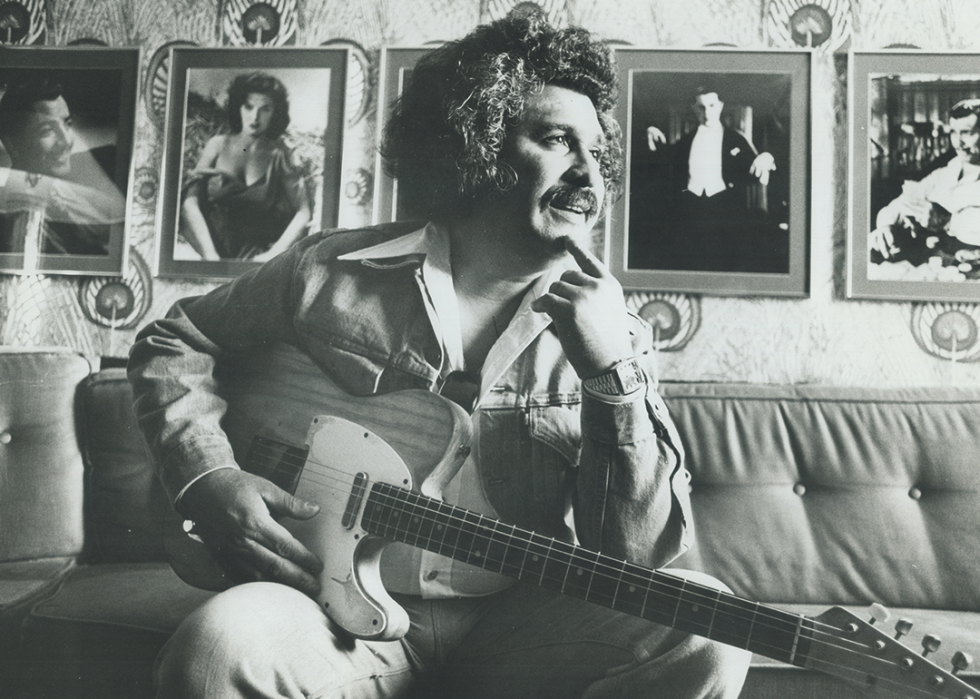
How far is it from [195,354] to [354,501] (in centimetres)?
26

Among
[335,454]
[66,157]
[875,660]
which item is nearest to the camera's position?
[875,660]

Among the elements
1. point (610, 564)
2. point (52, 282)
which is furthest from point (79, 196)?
point (610, 564)

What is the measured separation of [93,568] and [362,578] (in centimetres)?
33

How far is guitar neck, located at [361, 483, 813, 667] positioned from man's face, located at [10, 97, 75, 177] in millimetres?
570

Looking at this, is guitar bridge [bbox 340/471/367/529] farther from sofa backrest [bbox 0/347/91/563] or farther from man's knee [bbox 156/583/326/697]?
sofa backrest [bbox 0/347/91/563]

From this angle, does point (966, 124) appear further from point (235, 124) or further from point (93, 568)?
point (93, 568)

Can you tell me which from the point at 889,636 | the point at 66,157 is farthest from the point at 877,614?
the point at 66,157

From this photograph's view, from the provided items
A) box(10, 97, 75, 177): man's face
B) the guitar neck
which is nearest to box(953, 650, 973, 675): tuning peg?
the guitar neck

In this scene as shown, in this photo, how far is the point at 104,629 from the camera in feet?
2.57

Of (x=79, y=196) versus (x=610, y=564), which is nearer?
(x=610, y=564)

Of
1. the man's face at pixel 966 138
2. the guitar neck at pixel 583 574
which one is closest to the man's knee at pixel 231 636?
the guitar neck at pixel 583 574

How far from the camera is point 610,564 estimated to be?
696 mm

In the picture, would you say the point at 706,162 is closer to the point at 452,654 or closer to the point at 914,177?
the point at 914,177

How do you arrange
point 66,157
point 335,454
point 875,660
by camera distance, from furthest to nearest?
point 66,157 < point 335,454 < point 875,660
